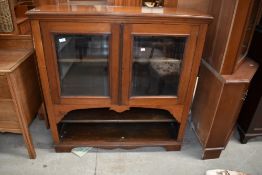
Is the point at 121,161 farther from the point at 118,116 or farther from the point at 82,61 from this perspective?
the point at 82,61

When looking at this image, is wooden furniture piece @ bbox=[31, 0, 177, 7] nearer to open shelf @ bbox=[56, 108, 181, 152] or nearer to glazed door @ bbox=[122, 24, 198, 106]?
glazed door @ bbox=[122, 24, 198, 106]

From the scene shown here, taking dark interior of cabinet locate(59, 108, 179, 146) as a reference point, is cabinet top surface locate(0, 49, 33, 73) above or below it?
above

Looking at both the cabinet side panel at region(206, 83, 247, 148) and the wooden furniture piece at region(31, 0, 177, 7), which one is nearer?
the cabinet side panel at region(206, 83, 247, 148)

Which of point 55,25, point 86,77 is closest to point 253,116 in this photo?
point 86,77

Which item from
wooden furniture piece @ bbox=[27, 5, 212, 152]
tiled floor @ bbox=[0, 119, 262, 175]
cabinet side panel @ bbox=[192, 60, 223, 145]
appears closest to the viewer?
wooden furniture piece @ bbox=[27, 5, 212, 152]

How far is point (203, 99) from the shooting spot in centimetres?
174

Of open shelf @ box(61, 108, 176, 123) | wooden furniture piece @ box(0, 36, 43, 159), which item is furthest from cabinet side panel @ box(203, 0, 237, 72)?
wooden furniture piece @ box(0, 36, 43, 159)

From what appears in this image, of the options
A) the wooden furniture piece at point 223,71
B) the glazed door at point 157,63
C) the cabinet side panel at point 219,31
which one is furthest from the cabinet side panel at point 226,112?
the glazed door at point 157,63

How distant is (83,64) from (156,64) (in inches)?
19.9

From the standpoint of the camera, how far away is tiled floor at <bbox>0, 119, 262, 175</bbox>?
5.46 ft

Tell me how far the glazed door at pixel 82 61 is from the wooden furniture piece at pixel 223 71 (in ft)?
2.28

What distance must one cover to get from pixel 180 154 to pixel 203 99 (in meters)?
0.50

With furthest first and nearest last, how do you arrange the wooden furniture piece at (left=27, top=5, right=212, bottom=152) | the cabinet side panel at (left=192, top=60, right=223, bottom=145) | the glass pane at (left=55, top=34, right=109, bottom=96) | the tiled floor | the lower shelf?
the lower shelf
the tiled floor
the cabinet side panel at (left=192, top=60, right=223, bottom=145)
the glass pane at (left=55, top=34, right=109, bottom=96)
the wooden furniture piece at (left=27, top=5, right=212, bottom=152)

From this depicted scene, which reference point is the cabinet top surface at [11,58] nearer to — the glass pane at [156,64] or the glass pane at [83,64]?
the glass pane at [83,64]
